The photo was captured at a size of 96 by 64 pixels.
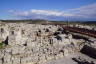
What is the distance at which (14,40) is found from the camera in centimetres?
2120

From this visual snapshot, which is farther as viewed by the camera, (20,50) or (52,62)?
(20,50)

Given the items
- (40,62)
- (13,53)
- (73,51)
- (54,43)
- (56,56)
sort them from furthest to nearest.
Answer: (54,43) < (73,51) < (13,53) < (56,56) < (40,62)

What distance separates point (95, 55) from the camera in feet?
51.1

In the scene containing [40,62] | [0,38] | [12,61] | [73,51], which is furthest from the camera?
[0,38]

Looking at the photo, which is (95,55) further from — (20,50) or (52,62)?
(20,50)

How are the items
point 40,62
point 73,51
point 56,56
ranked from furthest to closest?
point 73,51, point 56,56, point 40,62

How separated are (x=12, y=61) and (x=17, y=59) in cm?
45

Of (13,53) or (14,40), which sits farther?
(14,40)

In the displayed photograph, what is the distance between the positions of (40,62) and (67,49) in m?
4.05

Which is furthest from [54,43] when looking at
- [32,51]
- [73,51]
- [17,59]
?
[17,59]

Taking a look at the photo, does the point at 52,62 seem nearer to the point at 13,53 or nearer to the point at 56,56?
the point at 56,56

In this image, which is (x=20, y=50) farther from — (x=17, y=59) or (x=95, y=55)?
(x=95, y=55)

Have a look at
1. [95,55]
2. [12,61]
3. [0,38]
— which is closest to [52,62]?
[12,61]

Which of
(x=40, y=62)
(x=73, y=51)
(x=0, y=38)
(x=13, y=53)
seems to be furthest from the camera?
(x=0, y=38)
